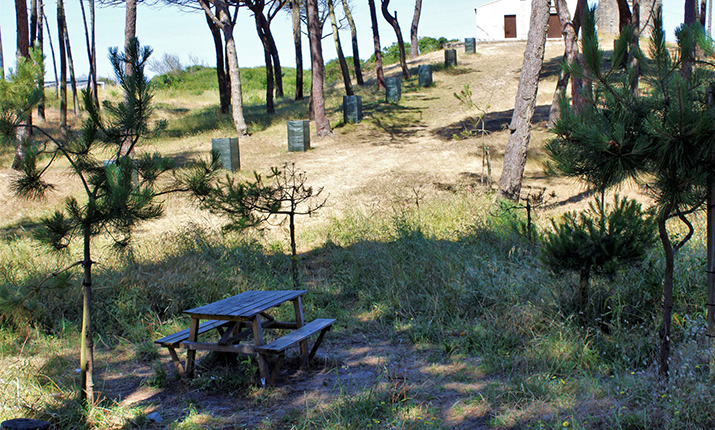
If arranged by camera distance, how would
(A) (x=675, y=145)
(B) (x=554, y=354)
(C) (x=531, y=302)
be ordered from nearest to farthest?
(A) (x=675, y=145), (B) (x=554, y=354), (C) (x=531, y=302)

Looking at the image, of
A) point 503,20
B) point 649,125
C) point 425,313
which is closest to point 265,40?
point 425,313

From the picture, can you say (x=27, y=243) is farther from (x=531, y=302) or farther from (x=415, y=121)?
(x=415, y=121)

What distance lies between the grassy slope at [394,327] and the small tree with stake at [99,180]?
1.34 ft

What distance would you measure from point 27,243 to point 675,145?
26.5 feet

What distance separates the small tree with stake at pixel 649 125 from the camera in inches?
112

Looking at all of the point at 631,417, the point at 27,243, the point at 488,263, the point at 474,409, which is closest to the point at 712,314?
the point at 631,417

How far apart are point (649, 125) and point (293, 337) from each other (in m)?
2.66

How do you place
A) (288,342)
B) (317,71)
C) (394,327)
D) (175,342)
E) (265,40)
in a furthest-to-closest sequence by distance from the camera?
1. (265,40)
2. (317,71)
3. (394,327)
4. (175,342)
5. (288,342)

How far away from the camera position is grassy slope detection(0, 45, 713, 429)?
343 centimetres

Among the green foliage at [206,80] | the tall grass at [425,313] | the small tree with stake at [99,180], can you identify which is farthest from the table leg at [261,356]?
the green foliage at [206,80]

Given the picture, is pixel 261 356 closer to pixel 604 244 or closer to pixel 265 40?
pixel 604 244

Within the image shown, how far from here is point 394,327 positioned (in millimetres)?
5117

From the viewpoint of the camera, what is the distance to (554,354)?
4020 mm

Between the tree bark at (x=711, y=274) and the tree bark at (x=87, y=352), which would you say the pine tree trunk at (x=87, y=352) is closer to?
the tree bark at (x=87, y=352)
